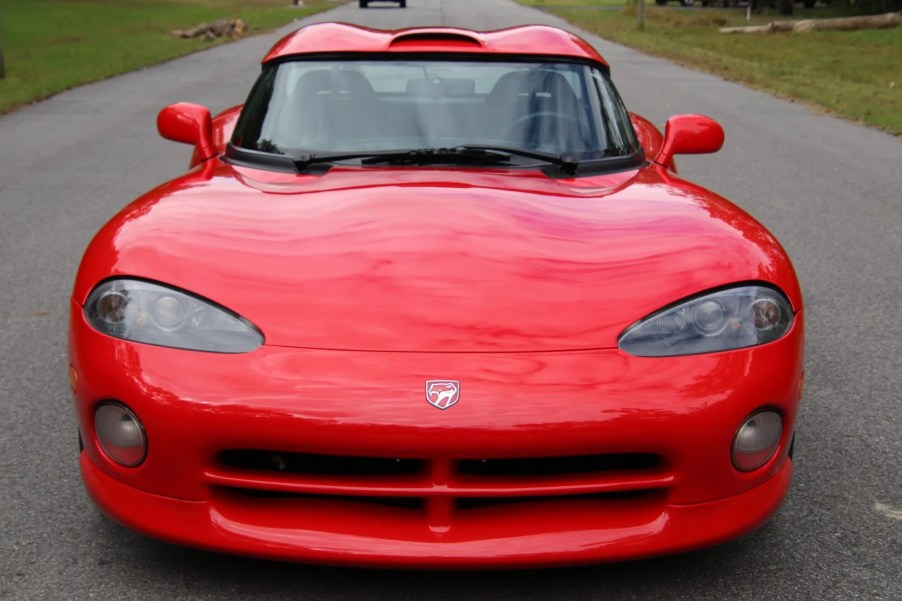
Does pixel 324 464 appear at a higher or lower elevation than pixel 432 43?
lower

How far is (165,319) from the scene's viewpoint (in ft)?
8.63

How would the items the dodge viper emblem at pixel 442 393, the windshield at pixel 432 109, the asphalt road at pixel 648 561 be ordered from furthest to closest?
the windshield at pixel 432 109, the asphalt road at pixel 648 561, the dodge viper emblem at pixel 442 393

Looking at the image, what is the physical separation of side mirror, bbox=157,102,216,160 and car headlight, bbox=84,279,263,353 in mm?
1505

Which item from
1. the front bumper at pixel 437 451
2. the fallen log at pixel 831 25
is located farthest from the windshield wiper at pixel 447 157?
the fallen log at pixel 831 25

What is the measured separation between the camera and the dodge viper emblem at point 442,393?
7.94 ft

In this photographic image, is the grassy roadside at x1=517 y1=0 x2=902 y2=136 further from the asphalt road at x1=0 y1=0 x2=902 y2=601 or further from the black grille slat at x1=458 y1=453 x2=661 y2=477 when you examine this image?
the black grille slat at x1=458 y1=453 x2=661 y2=477

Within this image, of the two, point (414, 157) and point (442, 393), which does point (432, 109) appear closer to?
point (414, 157)

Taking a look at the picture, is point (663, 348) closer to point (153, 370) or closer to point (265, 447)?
point (265, 447)

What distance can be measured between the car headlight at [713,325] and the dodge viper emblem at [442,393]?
0.42 metres

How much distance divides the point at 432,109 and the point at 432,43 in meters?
0.46

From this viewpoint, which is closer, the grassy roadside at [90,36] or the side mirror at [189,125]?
the side mirror at [189,125]

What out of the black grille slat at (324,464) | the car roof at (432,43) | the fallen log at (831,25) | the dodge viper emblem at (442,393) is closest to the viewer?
the dodge viper emblem at (442,393)

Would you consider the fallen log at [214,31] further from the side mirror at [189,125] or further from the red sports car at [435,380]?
the red sports car at [435,380]

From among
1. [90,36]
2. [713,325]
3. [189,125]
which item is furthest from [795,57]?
[713,325]
